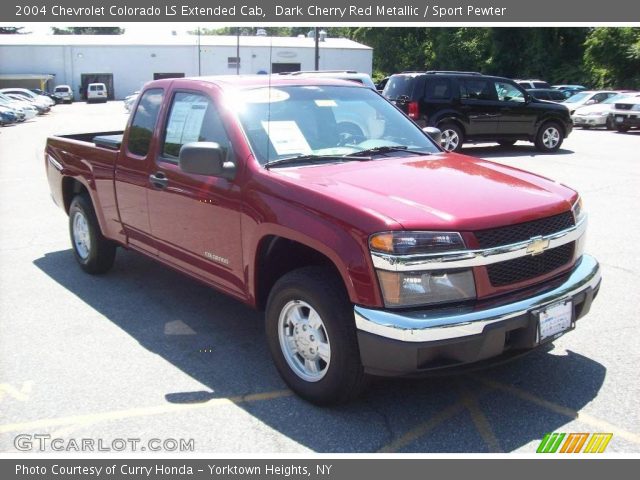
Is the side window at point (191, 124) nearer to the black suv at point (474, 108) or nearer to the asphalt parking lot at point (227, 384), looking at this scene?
the asphalt parking lot at point (227, 384)

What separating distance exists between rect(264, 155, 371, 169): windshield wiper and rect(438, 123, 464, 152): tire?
1129 centimetres

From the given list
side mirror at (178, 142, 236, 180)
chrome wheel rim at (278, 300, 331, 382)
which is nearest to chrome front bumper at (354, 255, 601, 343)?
chrome wheel rim at (278, 300, 331, 382)

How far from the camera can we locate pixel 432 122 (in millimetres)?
14875

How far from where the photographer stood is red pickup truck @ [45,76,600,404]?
322 cm

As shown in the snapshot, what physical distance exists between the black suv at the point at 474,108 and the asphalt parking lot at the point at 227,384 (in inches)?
365

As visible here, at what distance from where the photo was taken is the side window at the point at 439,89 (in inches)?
591

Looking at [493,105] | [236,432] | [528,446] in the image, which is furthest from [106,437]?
[493,105]

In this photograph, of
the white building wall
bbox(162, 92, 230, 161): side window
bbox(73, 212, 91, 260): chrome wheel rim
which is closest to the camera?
bbox(162, 92, 230, 161): side window

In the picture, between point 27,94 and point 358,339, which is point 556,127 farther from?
point 27,94

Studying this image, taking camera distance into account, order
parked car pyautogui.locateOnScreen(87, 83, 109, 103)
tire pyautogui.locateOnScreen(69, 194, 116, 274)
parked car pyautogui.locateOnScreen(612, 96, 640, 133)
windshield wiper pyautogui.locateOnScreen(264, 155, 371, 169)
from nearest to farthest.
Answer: windshield wiper pyautogui.locateOnScreen(264, 155, 371, 169) < tire pyautogui.locateOnScreen(69, 194, 116, 274) < parked car pyautogui.locateOnScreen(612, 96, 640, 133) < parked car pyautogui.locateOnScreen(87, 83, 109, 103)

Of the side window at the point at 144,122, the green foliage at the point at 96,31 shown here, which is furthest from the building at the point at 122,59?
the side window at the point at 144,122

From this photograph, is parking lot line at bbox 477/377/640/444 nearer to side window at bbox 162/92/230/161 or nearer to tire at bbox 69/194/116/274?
side window at bbox 162/92/230/161

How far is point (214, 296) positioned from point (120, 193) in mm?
1195

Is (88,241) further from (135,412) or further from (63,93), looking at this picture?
(63,93)
